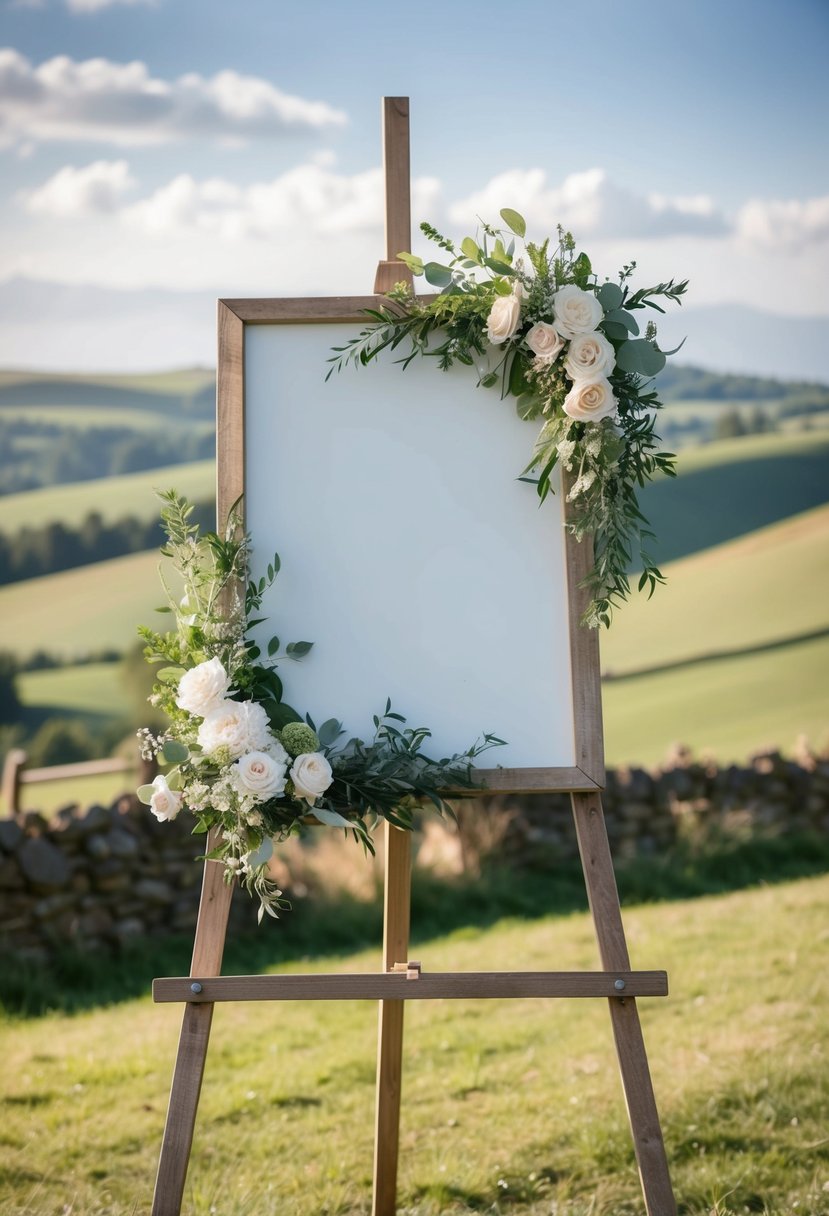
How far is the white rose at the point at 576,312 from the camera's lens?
2.10m

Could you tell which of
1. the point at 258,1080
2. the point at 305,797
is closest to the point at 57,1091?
the point at 258,1080

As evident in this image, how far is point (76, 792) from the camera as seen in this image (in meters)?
10.9

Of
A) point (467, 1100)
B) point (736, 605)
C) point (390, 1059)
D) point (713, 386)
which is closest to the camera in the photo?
point (390, 1059)

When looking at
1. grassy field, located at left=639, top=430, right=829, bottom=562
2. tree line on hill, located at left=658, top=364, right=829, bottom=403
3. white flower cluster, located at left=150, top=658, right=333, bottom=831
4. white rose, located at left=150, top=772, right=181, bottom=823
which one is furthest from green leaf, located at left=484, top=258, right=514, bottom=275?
tree line on hill, located at left=658, top=364, right=829, bottom=403

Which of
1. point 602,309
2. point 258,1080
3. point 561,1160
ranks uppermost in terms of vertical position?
point 602,309

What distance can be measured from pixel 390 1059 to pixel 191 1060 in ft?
2.58

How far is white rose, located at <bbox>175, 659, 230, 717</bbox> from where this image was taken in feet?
6.49

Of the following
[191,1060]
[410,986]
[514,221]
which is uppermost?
[514,221]

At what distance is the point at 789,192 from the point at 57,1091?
40.7ft

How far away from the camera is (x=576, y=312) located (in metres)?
2.10

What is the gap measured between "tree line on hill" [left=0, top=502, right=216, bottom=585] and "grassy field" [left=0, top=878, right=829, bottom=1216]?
28.9ft

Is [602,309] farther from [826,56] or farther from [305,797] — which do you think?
[826,56]

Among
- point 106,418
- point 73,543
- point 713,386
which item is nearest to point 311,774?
point 73,543

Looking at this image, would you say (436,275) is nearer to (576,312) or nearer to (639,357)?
(576,312)
